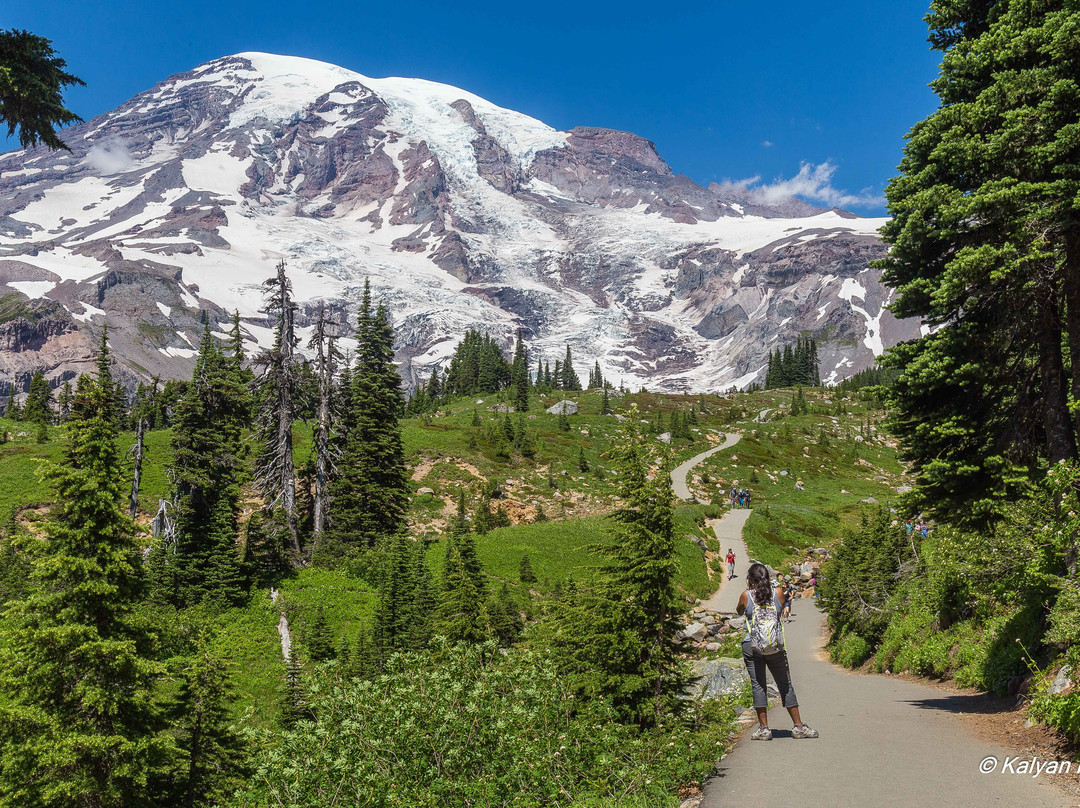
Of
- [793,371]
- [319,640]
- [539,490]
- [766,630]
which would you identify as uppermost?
[793,371]

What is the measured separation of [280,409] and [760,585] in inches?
1152

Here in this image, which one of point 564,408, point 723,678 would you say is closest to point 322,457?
point 723,678

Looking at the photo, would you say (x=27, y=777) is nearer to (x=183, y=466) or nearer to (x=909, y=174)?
(x=183, y=466)

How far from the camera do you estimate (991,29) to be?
1277 cm

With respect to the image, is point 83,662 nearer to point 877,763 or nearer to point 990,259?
point 877,763

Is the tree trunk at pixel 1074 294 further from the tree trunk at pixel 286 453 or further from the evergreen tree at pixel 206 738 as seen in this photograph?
the tree trunk at pixel 286 453

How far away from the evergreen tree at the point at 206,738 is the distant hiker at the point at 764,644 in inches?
418

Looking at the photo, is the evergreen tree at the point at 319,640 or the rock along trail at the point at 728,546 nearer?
the evergreen tree at the point at 319,640

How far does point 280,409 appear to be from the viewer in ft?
109

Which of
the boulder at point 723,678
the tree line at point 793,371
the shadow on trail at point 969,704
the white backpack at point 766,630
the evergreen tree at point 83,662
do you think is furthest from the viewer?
the tree line at point 793,371

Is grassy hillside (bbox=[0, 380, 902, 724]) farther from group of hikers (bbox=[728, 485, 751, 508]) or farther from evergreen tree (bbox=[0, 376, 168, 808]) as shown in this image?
group of hikers (bbox=[728, 485, 751, 508])

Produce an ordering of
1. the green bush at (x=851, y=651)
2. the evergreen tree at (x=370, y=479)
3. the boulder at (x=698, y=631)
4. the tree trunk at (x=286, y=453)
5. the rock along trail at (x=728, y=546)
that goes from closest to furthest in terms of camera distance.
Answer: the green bush at (x=851, y=651) → the boulder at (x=698, y=631) → the tree trunk at (x=286, y=453) → the evergreen tree at (x=370, y=479) → the rock along trail at (x=728, y=546)

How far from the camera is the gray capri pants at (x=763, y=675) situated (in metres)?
9.49

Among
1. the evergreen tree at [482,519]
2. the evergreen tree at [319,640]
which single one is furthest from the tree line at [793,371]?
the evergreen tree at [319,640]
